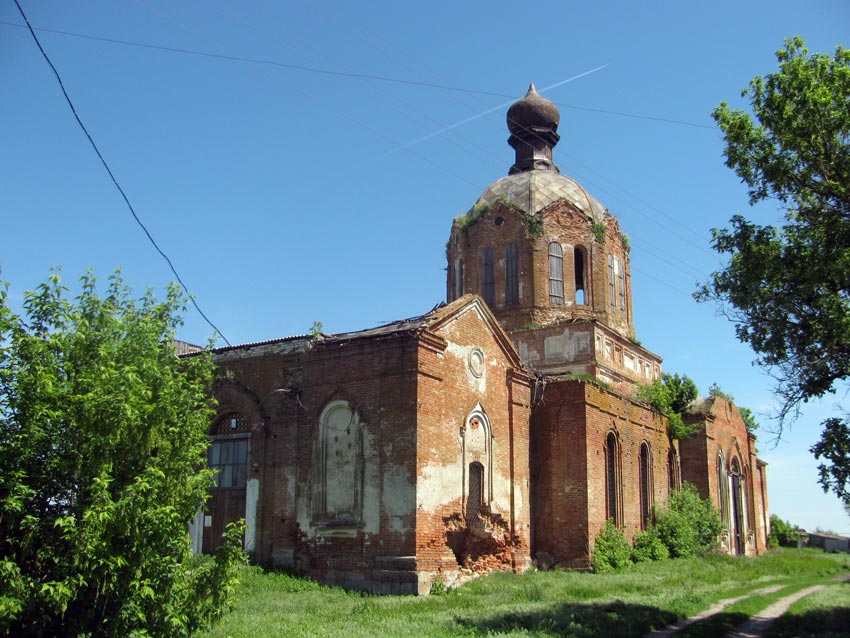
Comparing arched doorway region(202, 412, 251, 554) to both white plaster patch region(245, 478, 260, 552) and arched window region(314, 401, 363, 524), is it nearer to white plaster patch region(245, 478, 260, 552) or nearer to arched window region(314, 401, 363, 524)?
white plaster patch region(245, 478, 260, 552)

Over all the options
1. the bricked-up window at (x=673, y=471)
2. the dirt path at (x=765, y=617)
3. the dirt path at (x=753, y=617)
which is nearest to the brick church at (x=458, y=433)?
the bricked-up window at (x=673, y=471)

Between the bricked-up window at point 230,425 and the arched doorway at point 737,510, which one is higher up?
the bricked-up window at point 230,425

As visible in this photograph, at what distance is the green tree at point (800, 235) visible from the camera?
12.5 m

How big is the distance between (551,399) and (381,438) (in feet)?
20.4

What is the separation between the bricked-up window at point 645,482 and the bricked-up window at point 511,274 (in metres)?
5.93

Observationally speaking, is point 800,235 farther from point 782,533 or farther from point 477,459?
point 782,533

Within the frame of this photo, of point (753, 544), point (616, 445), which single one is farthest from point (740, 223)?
point (753, 544)

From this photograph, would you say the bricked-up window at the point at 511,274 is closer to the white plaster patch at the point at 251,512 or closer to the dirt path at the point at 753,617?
the white plaster patch at the point at 251,512

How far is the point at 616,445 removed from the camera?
76.8 feet

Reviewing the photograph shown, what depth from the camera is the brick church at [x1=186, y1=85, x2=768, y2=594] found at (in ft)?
56.6

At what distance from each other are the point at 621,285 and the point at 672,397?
403 centimetres

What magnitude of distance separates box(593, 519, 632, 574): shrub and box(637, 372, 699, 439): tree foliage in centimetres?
563

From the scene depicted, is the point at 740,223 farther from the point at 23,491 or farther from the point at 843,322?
the point at 23,491

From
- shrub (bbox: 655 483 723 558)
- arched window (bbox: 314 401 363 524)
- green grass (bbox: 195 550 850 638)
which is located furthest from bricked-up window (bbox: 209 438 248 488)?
shrub (bbox: 655 483 723 558)
